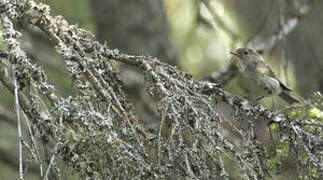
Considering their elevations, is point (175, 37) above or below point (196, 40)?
above

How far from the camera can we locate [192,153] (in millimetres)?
1945

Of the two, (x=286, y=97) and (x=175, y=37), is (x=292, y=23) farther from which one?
(x=175, y=37)

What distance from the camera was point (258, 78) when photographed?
369 cm

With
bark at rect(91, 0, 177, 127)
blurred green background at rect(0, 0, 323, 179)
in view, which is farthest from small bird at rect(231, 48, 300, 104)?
bark at rect(91, 0, 177, 127)

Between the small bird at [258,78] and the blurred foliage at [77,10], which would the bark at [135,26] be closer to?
the blurred foliage at [77,10]

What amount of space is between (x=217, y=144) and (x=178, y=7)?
594 cm

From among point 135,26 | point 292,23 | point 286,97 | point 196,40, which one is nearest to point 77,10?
point 135,26

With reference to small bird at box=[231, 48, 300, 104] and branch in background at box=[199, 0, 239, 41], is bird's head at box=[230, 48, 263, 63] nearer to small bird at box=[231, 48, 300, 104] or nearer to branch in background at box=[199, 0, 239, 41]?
small bird at box=[231, 48, 300, 104]

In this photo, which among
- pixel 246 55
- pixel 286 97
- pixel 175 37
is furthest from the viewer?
pixel 175 37

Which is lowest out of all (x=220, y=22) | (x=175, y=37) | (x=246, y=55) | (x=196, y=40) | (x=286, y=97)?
(x=286, y=97)

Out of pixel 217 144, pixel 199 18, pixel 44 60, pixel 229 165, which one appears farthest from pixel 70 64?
pixel 199 18

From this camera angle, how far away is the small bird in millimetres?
3584

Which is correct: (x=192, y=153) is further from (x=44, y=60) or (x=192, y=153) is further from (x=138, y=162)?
(x=44, y=60)

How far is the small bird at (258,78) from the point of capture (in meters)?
3.58
